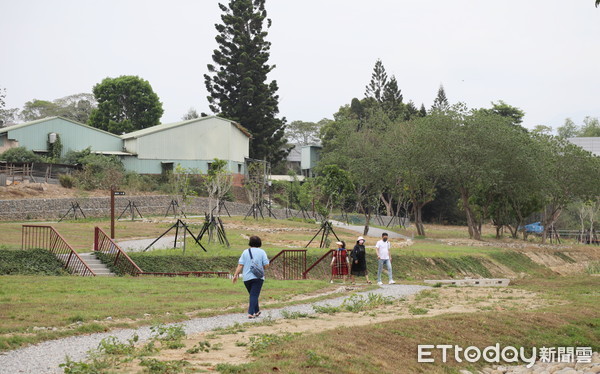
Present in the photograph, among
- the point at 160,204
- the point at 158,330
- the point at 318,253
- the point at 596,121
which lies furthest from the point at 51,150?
the point at 596,121

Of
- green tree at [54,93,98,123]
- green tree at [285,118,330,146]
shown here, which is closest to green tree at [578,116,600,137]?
green tree at [285,118,330,146]

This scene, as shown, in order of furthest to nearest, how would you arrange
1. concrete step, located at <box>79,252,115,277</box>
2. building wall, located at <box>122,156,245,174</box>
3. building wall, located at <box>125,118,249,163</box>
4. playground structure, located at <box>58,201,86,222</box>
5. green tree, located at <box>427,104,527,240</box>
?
building wall, located at <box>125,118,249,163</box>, building wall, located at <box>122,156,245,174</box>, green tree, located at <box>427,104,527,240</box>, playground structure, located at <box>58,201,86,222</box>, concrete step, located at <box>79,252,115,277</box>

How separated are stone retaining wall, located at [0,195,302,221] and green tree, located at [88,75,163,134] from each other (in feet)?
93.0

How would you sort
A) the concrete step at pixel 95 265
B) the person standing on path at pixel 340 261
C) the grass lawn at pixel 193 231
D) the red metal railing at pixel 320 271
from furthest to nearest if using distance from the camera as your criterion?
the grass lawn at pixel 193 231 → the red metal railing at pixel 320 271 → the concrete step at pixel 95 265 → the person standing on path at pixel 340 261

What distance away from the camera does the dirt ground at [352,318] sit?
9234 mm

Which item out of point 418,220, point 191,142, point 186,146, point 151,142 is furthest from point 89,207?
point 418,220

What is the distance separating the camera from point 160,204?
47312 mm

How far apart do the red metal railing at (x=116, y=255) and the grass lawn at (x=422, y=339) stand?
10.5 m

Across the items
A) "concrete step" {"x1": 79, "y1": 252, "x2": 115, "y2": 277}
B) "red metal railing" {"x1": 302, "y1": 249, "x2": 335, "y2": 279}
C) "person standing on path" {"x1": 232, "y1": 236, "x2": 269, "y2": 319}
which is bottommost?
"red metal railing" {"x1": 302, "y1": 249, "x2": 335, "y2": 279}

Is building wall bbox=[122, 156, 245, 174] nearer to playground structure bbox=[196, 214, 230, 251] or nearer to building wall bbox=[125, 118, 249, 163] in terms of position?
building wall bbox=[125, 118, 249, 163]

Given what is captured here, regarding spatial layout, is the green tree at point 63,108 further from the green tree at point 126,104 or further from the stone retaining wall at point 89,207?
the stone retaining wall at point 89,207

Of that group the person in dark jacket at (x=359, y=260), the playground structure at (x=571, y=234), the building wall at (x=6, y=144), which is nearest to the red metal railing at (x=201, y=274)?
the person in dark jacket at (x=359, y=260)

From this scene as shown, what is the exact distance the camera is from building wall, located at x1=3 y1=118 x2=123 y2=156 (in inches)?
2009

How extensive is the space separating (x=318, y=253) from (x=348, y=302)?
11.1 m
